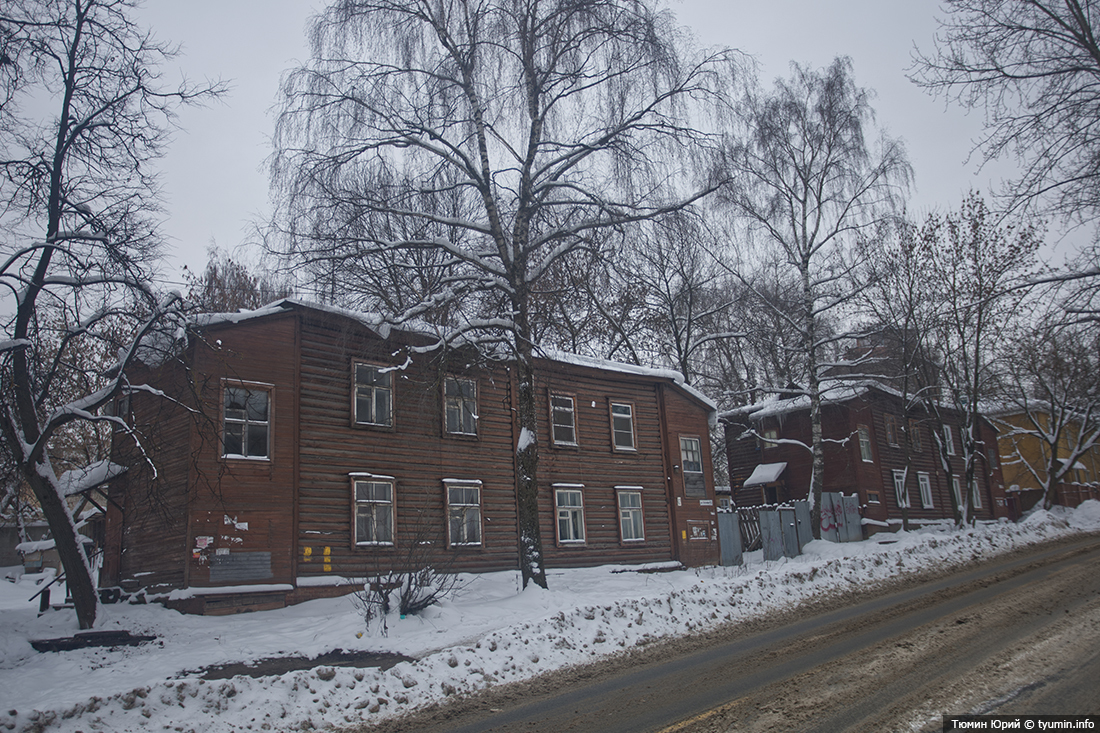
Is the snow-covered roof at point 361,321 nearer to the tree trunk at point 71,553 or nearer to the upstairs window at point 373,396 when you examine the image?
the upstairs window at point 373,396

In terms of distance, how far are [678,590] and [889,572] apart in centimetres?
647

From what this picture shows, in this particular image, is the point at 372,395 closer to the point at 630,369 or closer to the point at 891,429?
the point at 630,369

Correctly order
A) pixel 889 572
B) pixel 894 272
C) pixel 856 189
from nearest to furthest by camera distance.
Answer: pixel 889 572, pixel 856 189, pixel 894 272

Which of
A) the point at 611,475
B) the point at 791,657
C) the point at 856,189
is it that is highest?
the point at 856,189

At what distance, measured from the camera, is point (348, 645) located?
11219 millimetres

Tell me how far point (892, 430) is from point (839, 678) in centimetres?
3369

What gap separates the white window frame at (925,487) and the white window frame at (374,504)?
31956mm

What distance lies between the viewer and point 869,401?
117 feet

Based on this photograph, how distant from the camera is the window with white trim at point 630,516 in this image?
2330 cm

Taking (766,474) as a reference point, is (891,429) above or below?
above

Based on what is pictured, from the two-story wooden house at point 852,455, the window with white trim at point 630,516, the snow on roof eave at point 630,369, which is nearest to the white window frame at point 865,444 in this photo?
the two-story wooden house at point 852,455

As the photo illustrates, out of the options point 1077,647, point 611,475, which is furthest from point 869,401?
point 1077,647

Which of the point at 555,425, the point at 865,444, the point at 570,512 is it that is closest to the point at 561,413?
the point at 555,425

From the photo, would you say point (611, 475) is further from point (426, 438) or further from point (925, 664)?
point (925, 664)
